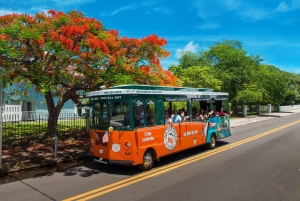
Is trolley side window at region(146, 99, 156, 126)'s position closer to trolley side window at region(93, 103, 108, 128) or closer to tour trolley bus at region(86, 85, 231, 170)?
tour trolley bus at region(86, 85, 231, 170)

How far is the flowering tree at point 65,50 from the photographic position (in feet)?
30.5

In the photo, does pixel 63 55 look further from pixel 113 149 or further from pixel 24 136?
pixel 24 136

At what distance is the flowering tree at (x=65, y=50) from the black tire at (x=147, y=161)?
3.97 meters

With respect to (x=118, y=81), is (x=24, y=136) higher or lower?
lower

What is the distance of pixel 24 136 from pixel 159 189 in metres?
10.5

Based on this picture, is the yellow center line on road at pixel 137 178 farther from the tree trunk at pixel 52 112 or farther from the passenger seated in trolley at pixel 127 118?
the tree trunk at pixel 52 112

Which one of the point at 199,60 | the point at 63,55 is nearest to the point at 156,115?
the point at 63,55

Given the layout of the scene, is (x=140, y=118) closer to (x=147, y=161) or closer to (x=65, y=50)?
(x=147, y=161)

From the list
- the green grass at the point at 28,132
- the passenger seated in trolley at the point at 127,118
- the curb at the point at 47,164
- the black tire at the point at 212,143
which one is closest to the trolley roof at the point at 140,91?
the passenger seated in trolley at the point at 127,118

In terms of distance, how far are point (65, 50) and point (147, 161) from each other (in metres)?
5.20

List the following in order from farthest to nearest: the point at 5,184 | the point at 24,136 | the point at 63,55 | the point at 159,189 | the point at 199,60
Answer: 1. the point at 199,60
2. the point at 24,136
3. the point at 63,55
4. the point at 5,184
5. the point at 159,189

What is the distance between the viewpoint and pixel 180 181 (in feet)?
23.2

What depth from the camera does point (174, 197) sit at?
5.86 m

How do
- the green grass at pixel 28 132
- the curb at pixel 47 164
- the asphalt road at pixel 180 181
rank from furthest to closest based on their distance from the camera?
1. the green grass at pixel 28 132
2. the curb at pixel 47 164
3. the asphalt road at pixel 180 181
